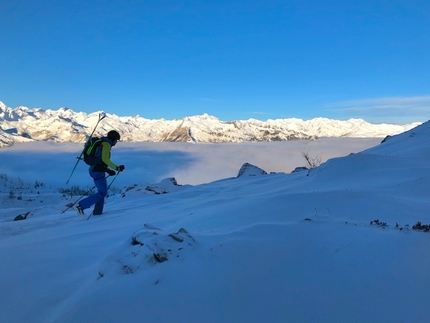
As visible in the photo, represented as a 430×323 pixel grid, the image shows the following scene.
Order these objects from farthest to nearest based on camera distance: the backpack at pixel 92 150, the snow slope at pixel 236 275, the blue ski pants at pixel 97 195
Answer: the blue ski pants at pixel 97 195
the backpack at pixel 92 150
the snow slope at pixel 236 275

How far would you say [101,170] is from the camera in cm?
828

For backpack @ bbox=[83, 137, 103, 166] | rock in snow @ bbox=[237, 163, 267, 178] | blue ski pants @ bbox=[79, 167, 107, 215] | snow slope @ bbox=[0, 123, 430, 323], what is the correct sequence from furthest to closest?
1. rock in snow @ bbox=[237, 163, 267, 178]
2. blue ski pants @ bbox=[79, 167, 107, 215]
3. backpack @ bbox=[83, 137, 103, 166]
4. snow slope @ bbox=[0, 123, 430, 323]

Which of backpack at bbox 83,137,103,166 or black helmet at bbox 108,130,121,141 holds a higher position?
black helmet at bbox 108,130,121,141

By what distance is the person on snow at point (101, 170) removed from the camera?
803cm

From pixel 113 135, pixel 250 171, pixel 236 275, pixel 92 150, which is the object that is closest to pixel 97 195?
pixel 92 150

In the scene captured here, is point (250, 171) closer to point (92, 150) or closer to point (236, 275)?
point (92, 150)

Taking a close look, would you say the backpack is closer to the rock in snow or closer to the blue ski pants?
the blue ski pants

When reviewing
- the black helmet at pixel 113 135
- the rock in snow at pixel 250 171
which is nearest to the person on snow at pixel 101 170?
the black helmet at pixel 113 135

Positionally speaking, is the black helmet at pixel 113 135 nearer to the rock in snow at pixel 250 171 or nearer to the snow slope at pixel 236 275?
the snow slope at pixel 236 275

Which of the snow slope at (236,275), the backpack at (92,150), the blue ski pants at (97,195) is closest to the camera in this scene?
the snow slope at (236,275)

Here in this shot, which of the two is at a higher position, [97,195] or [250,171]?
[97,195]

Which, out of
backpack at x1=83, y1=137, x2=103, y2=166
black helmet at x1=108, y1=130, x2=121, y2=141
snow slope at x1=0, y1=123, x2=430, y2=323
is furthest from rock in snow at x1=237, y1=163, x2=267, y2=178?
snow slope at x1=0, y1=123, x2=430, y2=323

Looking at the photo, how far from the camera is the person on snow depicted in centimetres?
803

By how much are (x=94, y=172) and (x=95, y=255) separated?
4.42 meters
